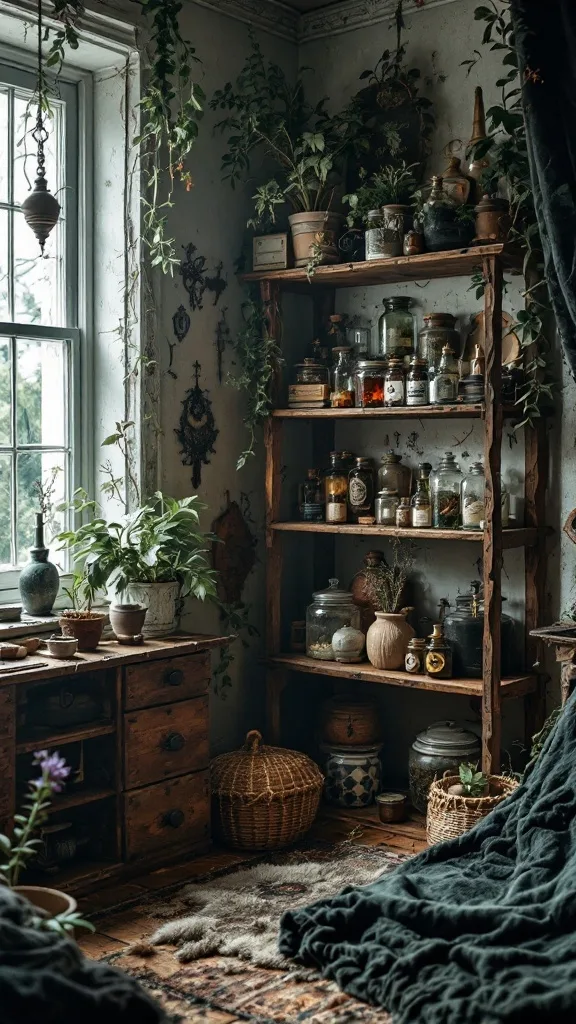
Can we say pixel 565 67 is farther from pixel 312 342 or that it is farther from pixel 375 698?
pixel 375 698

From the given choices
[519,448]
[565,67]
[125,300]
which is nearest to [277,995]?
→ [519,448]

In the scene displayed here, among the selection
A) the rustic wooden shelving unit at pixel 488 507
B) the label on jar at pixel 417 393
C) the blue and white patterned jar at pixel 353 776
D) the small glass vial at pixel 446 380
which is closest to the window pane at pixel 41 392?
the rustic wooden shelving unit at pixel 488 507

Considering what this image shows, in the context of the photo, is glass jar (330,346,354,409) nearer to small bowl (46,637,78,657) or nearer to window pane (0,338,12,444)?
window pane (0,338,12,444)

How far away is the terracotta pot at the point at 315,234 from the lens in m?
4.45

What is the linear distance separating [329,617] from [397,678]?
46 centimetres

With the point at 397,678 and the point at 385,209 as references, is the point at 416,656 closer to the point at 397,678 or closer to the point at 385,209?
the point at 397,678

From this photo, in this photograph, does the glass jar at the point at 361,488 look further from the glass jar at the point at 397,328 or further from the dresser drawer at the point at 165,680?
the dresser drawer at the point at 165,680

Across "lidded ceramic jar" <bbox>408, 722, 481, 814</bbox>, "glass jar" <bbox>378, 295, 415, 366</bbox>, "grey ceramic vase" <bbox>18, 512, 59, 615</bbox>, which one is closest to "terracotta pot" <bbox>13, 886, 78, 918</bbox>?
"grey ceramic vase" <bbox>18, 512, 59, 615</bbox>

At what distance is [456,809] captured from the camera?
12.5 ft

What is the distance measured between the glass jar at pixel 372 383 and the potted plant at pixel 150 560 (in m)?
0.81

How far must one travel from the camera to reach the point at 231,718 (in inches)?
186

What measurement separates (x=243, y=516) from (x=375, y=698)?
3.15 ft

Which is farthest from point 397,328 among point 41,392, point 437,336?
point 41,392

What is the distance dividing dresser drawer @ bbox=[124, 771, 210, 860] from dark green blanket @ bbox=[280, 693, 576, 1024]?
0.78 m
